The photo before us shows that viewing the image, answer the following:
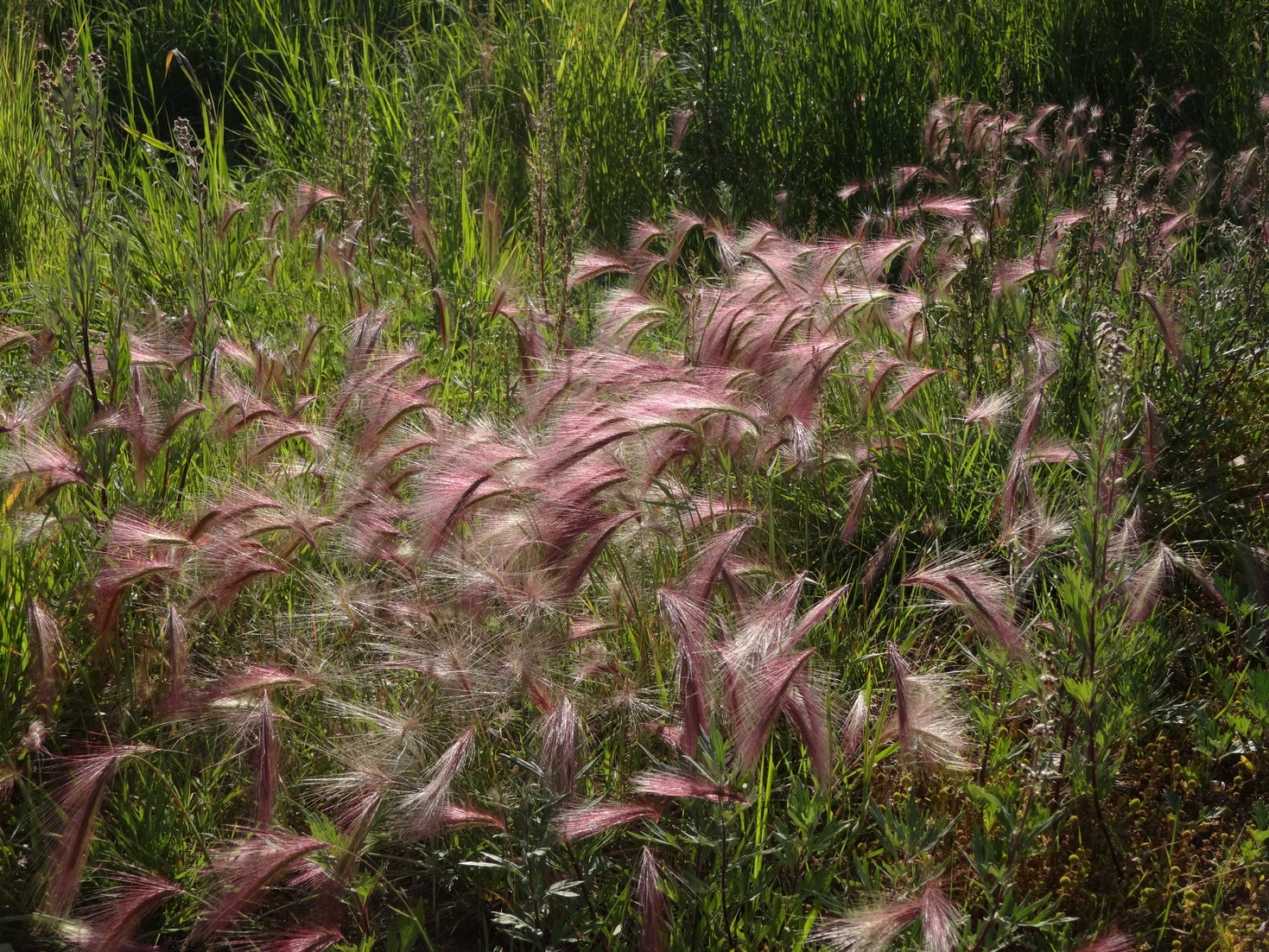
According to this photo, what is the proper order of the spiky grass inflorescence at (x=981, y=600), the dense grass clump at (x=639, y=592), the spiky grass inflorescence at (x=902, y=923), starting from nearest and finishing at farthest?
the spiky grass inflorescence at (x=902, y=923) < the dense grass clump at (x=639, y=592) < the spiky grass inflorescence at (x=981, y=600)

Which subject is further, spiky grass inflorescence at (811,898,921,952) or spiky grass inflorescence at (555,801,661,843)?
spiky grass inflorescence at (555,801,661,843)

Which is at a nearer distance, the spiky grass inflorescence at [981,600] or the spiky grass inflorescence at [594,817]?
the spiky grass inflorescence at [594,817]

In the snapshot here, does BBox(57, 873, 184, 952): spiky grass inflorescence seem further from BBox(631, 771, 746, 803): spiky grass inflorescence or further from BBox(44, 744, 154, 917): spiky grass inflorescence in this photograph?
BBox(631, 771, 746, 803): spiky grass inflorescence

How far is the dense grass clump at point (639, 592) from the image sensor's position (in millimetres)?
1809

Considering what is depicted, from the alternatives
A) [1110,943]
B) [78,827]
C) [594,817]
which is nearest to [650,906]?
[594,817]

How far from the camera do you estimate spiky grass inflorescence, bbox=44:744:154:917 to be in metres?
1.77

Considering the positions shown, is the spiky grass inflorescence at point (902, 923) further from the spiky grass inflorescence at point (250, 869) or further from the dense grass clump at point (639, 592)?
the spiky grass inflorescence at point (250, 869)

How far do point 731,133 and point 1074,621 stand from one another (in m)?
3.02

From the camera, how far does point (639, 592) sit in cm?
225

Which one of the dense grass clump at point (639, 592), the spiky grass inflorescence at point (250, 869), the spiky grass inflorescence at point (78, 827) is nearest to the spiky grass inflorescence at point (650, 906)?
the dense grass clump at point (639, 592)

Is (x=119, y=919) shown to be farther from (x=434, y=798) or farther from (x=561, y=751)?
(x=561, y=751)

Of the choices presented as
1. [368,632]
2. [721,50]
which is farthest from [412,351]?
[721,50]

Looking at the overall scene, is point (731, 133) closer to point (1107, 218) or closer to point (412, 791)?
point (1107, 218)

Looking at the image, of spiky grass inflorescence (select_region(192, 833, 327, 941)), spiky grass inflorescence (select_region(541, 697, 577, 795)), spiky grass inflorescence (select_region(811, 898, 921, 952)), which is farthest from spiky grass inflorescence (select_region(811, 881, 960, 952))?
spiky grass inflorescence (select_region(192, 833, 327, 941))
